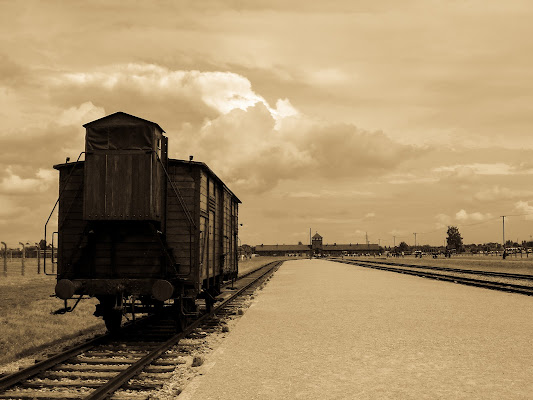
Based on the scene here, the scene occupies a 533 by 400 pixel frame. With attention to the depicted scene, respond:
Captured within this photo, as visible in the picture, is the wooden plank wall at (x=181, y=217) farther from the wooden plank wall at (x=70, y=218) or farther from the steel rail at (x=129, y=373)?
the wooden plank wall at (x=70, y=218)

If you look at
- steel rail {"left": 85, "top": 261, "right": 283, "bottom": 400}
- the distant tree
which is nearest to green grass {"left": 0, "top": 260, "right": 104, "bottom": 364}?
steel rail {"left": 85, "top": 261, "right": 283, "bottom": 400}

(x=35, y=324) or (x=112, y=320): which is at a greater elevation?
(x=112, y=320)

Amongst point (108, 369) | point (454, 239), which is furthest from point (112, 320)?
point (454, 239)

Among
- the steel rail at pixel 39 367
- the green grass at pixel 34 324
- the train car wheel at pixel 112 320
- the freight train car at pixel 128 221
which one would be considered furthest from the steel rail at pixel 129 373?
the green grass at pixel 34 324

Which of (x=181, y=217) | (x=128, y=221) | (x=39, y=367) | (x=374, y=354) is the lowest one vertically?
(x=374, y=354)

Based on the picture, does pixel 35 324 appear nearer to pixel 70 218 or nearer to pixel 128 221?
pixel 70 218

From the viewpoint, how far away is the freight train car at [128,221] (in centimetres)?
1080

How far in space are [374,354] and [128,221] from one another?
18.7ft

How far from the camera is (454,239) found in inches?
6954

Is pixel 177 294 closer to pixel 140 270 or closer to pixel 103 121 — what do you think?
pixel 140 270

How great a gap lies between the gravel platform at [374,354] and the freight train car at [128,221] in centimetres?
218

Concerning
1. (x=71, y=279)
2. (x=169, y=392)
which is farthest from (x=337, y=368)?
(x=71, y=279)

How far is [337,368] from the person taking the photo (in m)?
8.38

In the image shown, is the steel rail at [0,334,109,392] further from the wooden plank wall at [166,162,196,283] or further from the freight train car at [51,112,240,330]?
the wooden plank wall at [166,162,196,283]
